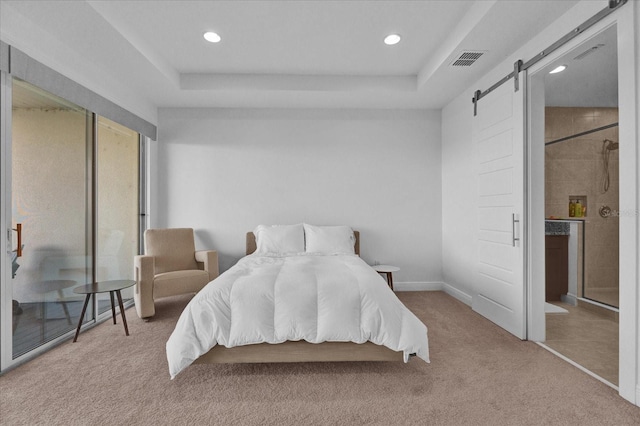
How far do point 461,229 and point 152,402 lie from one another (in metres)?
3.63

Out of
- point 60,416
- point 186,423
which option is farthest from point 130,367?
point 186,423

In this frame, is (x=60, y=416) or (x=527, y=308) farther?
(x=527, y=308)

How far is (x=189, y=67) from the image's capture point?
12.2 ft

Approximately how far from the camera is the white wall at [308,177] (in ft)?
14.8

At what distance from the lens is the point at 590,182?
417 cm

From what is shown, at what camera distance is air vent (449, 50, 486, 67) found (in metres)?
3.03

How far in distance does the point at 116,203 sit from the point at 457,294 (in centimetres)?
431

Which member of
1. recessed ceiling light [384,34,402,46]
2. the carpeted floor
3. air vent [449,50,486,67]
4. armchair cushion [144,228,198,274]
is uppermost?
recessed ceiling light [384,34,402,46]

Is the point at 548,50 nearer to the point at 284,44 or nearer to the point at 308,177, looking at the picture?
the point at 284,44

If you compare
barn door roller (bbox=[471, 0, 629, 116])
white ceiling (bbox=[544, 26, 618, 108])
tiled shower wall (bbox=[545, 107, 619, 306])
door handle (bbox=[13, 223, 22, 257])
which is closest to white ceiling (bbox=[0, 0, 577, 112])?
barn door roller (bbox=[471, 0, 629, 116])

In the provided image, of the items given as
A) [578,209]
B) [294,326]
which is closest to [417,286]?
[578,209]

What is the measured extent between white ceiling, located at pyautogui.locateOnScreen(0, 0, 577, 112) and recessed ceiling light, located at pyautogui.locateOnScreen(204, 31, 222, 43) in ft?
0.18

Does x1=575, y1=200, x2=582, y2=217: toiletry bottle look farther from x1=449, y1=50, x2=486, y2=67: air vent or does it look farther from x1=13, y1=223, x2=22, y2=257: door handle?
x1=13, y1=223, x2=22, y2=257: door handle

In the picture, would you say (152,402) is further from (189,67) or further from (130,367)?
(189,67)
